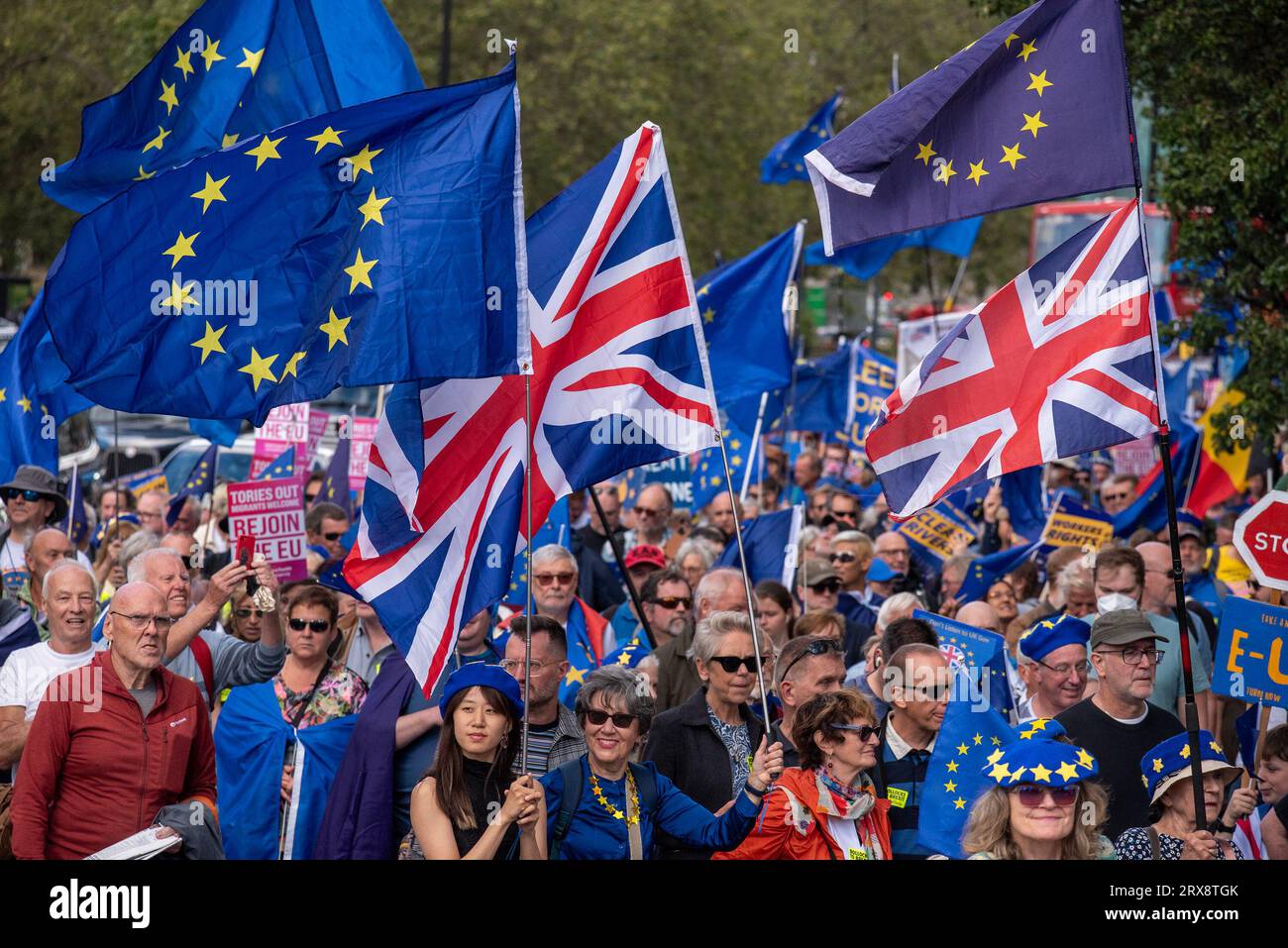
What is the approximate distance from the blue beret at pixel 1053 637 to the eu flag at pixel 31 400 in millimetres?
5123

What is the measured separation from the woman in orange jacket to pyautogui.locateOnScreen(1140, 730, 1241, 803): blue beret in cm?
87

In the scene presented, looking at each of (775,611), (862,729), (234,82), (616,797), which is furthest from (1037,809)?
(234,82)

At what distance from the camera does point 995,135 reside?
7.22 m

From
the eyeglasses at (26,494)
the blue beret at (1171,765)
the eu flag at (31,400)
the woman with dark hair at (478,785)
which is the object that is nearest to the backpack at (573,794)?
the woman with dark hair at (478,785)

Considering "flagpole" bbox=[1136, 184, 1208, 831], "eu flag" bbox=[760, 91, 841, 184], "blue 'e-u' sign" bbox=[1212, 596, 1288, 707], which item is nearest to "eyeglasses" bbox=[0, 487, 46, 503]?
"blue 'e-u' sign" bbox=[1212, 596, 1288, 707]

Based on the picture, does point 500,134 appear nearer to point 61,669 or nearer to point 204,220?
point 204,220

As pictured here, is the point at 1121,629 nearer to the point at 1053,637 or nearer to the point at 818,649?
the point at 1053,637

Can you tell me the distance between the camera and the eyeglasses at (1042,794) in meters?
5.69

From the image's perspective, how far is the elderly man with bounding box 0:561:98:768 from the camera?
7020 millimetres

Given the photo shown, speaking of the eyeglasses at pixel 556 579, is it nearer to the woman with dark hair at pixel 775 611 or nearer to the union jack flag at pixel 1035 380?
the woman with dark hair at pixel 775 611

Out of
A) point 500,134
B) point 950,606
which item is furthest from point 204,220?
point 950,606

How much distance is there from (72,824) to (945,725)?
2.92 meters

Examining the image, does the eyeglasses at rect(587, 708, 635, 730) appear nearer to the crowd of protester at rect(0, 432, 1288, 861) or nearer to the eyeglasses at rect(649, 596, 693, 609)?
the crowd of protester at rect(0, 432, 1288, 861)
